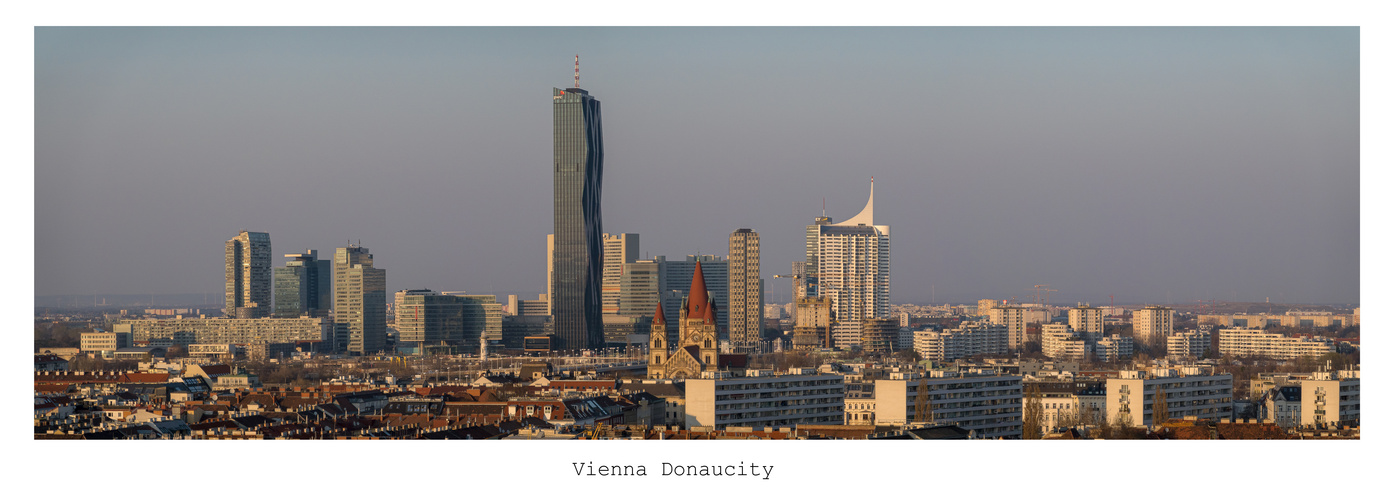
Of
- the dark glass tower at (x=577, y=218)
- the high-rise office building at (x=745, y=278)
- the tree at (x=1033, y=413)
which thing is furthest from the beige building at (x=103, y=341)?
the tree at (x=1033, y=413)

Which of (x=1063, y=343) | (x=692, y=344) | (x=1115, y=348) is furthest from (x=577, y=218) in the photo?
(x=692, y=344)

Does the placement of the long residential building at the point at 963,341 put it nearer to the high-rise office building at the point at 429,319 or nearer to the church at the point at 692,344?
the high-rise office building at the point at 429,319

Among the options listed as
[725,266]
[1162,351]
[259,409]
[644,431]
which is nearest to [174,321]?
[725,266]

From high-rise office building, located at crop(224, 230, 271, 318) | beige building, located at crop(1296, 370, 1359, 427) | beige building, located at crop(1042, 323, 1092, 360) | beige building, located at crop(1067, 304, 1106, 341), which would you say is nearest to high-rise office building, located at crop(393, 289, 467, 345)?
high-rise office building, located at crop(224, 230, 271, 318)

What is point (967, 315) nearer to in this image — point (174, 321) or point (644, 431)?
point (174, 321)

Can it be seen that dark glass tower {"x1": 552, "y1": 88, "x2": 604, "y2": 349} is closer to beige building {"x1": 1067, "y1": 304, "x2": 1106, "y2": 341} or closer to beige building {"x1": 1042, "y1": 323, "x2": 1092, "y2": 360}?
beige building {"x1": 1042, "y1": 323, "x2": 1092, "y2": 360}
